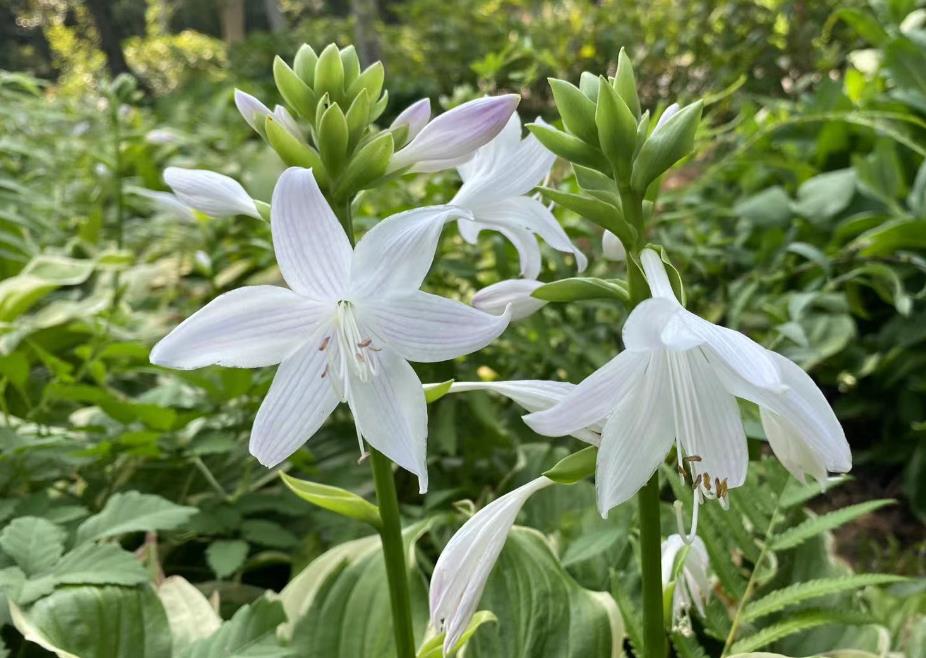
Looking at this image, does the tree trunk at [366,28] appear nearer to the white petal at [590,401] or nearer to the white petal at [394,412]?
the white petal at [394,412]

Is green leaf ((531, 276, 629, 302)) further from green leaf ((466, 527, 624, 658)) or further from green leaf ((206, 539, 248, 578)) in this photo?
green leaf ((206, 539, 248, 578))

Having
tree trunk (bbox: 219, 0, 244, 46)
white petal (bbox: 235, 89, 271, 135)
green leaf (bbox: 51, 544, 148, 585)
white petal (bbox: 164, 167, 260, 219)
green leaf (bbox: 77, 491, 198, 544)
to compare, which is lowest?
green leaf (bbox: 51, 544, 148, 585)

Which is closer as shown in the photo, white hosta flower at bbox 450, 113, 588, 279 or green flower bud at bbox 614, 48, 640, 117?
green flower bud at bbox 614, 48, 640, 117

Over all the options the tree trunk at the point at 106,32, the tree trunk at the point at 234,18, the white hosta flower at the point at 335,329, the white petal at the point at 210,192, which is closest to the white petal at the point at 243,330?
the white hosta flower at the point at 335,329

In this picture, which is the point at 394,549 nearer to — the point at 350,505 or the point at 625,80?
the point at 350,505

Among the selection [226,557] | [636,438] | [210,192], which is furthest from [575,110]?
[226,557]

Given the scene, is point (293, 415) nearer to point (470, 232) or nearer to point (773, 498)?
point (470, 232)

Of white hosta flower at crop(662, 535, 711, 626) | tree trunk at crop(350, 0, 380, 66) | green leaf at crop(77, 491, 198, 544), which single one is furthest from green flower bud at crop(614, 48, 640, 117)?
tree trunk at crop(350, 0, 380, 66)

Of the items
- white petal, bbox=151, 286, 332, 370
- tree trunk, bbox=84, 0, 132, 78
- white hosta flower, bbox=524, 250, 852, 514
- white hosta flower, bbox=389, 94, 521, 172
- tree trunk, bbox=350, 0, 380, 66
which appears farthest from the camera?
tree trunk, bbox=84, 0, 132, 78
